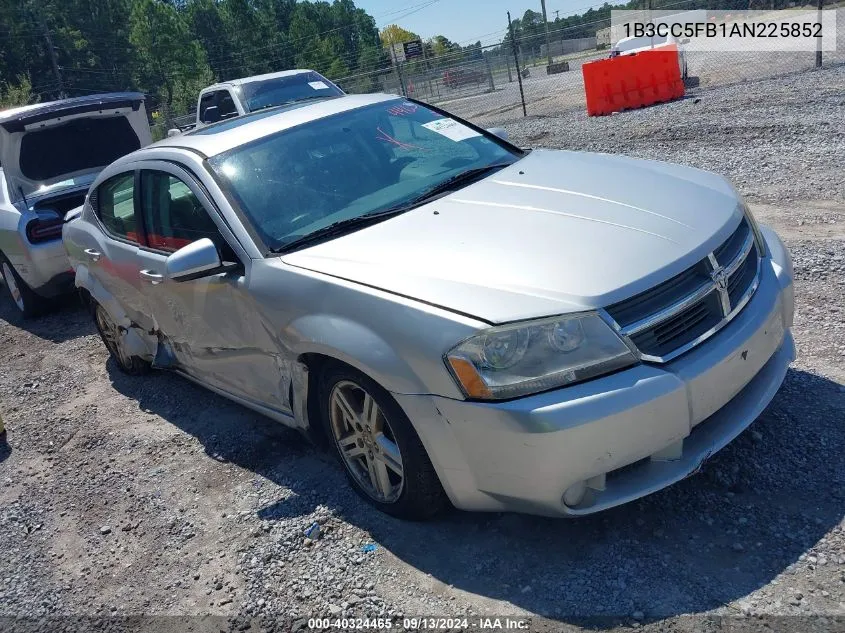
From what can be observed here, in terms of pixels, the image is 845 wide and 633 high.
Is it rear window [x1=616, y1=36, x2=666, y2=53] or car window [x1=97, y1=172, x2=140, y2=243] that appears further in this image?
rear window [x1=616, y1=36, x2=666, y2=53]

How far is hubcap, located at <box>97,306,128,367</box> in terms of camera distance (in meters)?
5.34

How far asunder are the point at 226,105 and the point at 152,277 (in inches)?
316

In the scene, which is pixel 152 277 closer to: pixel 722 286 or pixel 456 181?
pixel 456 181

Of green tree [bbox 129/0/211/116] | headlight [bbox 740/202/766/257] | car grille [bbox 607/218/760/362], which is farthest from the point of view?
green tree [bbox 129/0/211/116]

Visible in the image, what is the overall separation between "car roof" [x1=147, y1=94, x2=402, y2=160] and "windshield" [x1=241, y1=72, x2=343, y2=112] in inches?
264

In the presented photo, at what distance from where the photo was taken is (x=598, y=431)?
7.80ft

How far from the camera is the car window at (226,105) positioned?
36.4 feet

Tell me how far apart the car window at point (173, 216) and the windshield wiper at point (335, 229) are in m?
0.33

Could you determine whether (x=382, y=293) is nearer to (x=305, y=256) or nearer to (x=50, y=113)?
(x=305, y=256)

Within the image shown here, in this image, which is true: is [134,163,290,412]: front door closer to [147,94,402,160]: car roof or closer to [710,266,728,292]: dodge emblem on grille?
[147,94,402,160]: car roof

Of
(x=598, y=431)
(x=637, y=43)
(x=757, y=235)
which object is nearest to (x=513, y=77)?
(x=637, y=43)

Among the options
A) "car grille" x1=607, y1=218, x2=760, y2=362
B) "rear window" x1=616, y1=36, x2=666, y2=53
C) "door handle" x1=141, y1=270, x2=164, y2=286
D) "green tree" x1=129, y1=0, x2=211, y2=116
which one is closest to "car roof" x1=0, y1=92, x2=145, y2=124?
"door handle" x1=141, y1=270, x2=164, y2=286

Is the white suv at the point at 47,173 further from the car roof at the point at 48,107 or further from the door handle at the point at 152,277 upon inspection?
the door handle at the point at 152,277

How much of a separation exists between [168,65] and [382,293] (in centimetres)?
Result: 5762
